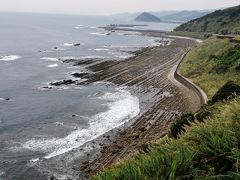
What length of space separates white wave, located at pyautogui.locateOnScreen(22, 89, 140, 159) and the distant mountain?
3376 inches

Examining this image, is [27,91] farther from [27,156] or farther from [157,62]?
[157,62]

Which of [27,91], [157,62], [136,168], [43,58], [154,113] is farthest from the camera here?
[43,58]

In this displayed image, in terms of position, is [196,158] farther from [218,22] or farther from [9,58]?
[218,22]

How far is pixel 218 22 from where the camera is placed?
493 feet

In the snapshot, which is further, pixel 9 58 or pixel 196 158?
pixel 9 58

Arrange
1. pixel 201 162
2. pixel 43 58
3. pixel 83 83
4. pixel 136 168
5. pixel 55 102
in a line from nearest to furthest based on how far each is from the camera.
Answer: pixel 136 168, pixel 201 162, pixel 55 102, pixel 83 83, pixel 43 58

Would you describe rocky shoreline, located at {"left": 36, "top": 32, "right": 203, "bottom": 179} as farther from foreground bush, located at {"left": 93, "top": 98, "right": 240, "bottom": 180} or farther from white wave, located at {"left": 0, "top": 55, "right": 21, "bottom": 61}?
white wave, located at {"left": 0, "top": 55, "right": 21, "bottom": 61}

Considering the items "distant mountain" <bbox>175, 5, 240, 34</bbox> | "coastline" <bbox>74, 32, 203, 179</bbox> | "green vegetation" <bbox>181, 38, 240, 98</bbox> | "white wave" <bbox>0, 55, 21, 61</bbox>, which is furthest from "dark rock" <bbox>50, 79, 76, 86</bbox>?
"distant mountain" <bbox>175, 5, 240, 34</bbox>

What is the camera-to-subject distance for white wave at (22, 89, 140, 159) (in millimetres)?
31047

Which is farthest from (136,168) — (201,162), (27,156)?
(27,156)

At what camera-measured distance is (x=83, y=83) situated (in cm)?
6025

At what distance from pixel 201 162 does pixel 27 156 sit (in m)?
21.2

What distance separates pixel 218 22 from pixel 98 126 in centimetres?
12306

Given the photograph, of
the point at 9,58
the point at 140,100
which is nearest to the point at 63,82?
the point at 140,100
